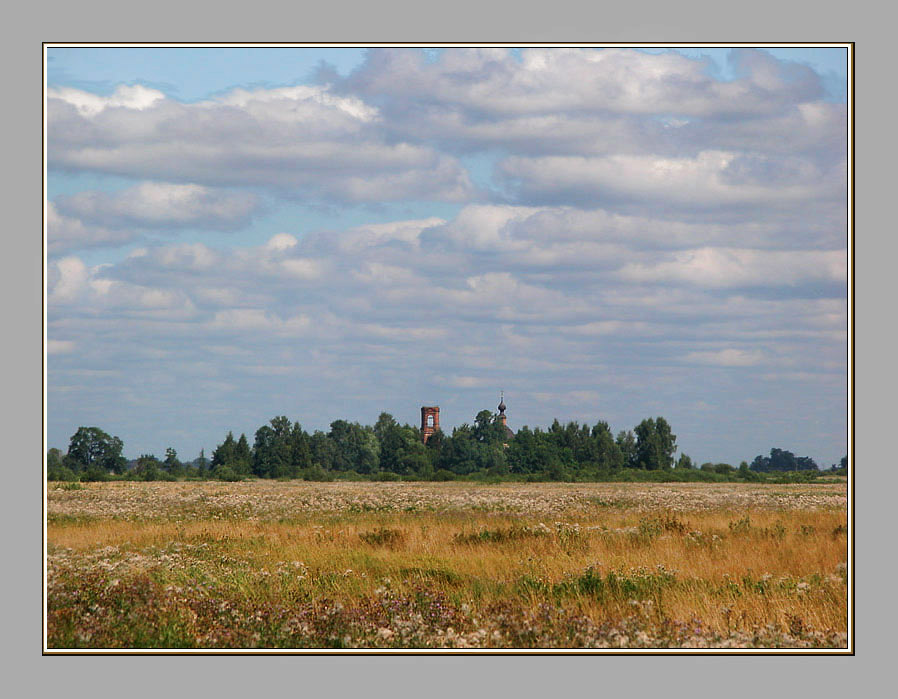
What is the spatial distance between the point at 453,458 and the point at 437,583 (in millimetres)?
48679

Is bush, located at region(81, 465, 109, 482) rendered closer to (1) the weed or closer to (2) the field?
(2) the field

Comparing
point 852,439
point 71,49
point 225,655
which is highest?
point 71,49

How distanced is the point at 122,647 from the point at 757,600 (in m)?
9.31

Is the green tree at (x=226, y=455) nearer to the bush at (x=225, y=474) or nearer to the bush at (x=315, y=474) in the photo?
the bush at (x=225, y=474)

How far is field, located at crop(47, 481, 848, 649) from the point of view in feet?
43.8

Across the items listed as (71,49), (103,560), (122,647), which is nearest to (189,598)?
(122,647)

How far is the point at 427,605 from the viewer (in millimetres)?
13961

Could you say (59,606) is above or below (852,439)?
below

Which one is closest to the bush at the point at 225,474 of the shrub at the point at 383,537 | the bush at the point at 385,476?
the bush at the point at 385,476

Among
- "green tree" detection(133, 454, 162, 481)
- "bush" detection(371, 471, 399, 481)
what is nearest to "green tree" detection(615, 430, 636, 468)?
"bush" detection(371, 471, 399, 481)

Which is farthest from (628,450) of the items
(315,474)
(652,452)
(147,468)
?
(147,468)

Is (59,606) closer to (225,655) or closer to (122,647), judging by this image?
(122,647)

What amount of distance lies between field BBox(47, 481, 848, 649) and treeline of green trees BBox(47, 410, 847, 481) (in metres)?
10.5

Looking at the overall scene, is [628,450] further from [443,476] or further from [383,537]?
[383,537]
